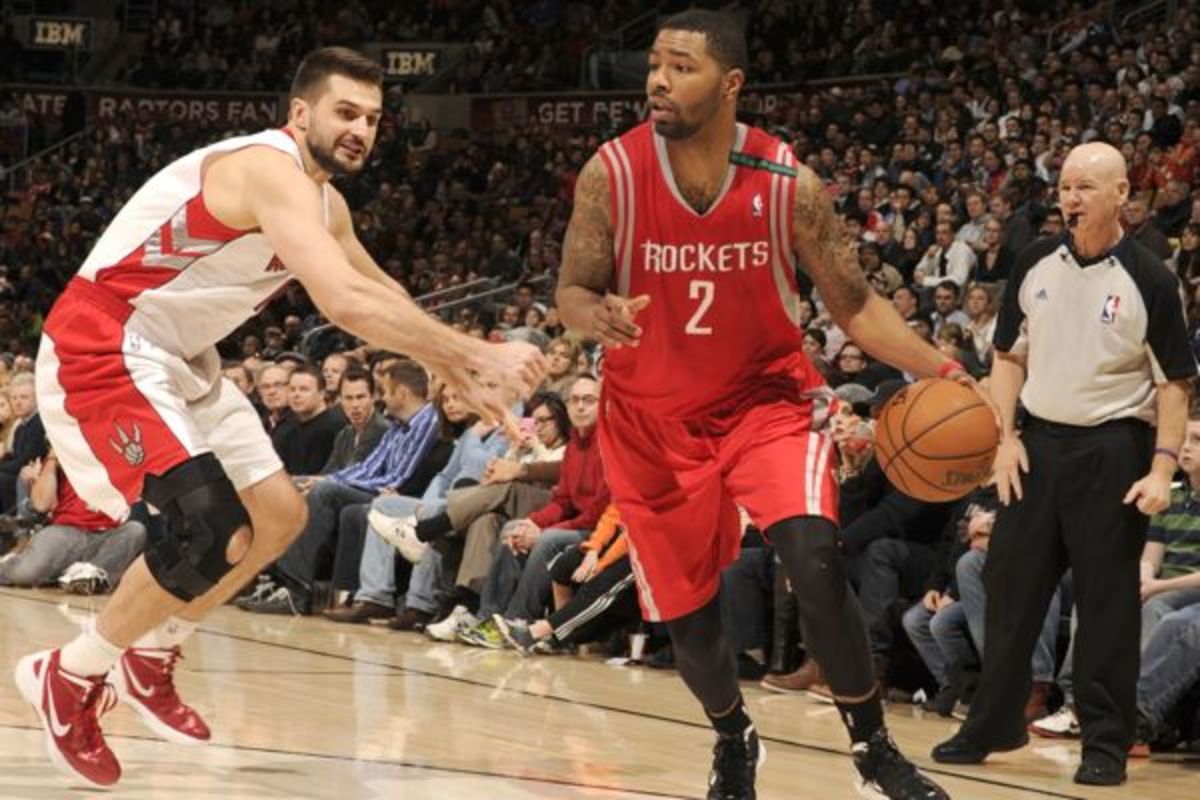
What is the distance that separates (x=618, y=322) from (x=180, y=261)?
1.45 m

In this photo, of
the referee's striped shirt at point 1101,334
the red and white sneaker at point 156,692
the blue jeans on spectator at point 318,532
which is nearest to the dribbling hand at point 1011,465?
the referee's striped shirt at point 1101,334

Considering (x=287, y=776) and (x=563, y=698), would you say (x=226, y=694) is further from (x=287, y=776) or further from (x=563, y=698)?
(x=287, y=776)

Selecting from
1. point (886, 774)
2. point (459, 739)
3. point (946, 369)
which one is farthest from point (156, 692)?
point (946, 369)

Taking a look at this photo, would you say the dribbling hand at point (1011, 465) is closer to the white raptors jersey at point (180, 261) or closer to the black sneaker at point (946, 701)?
the black sneaker at point (946, 701)

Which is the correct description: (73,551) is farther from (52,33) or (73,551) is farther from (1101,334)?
(52,33)

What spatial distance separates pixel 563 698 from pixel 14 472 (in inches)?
276

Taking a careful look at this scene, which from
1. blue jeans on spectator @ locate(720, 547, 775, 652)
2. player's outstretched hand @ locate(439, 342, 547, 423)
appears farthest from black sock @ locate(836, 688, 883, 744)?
blue jeans on spectator @ locate(720, 547, 775, 652)

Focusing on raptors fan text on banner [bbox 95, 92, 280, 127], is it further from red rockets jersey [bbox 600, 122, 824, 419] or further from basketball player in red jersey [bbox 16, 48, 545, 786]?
red rockets jersey [bbox 600, 122, 824, 419]

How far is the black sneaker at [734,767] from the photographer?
5.20 metres

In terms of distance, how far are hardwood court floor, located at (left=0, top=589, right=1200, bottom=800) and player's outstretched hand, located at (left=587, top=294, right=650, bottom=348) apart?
1.48 meters

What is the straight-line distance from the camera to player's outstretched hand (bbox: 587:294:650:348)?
464cm

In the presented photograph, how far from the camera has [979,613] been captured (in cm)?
729

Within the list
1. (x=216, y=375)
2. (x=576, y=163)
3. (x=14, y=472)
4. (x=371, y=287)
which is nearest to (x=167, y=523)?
(x=216, y=375)

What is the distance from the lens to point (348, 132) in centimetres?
539
